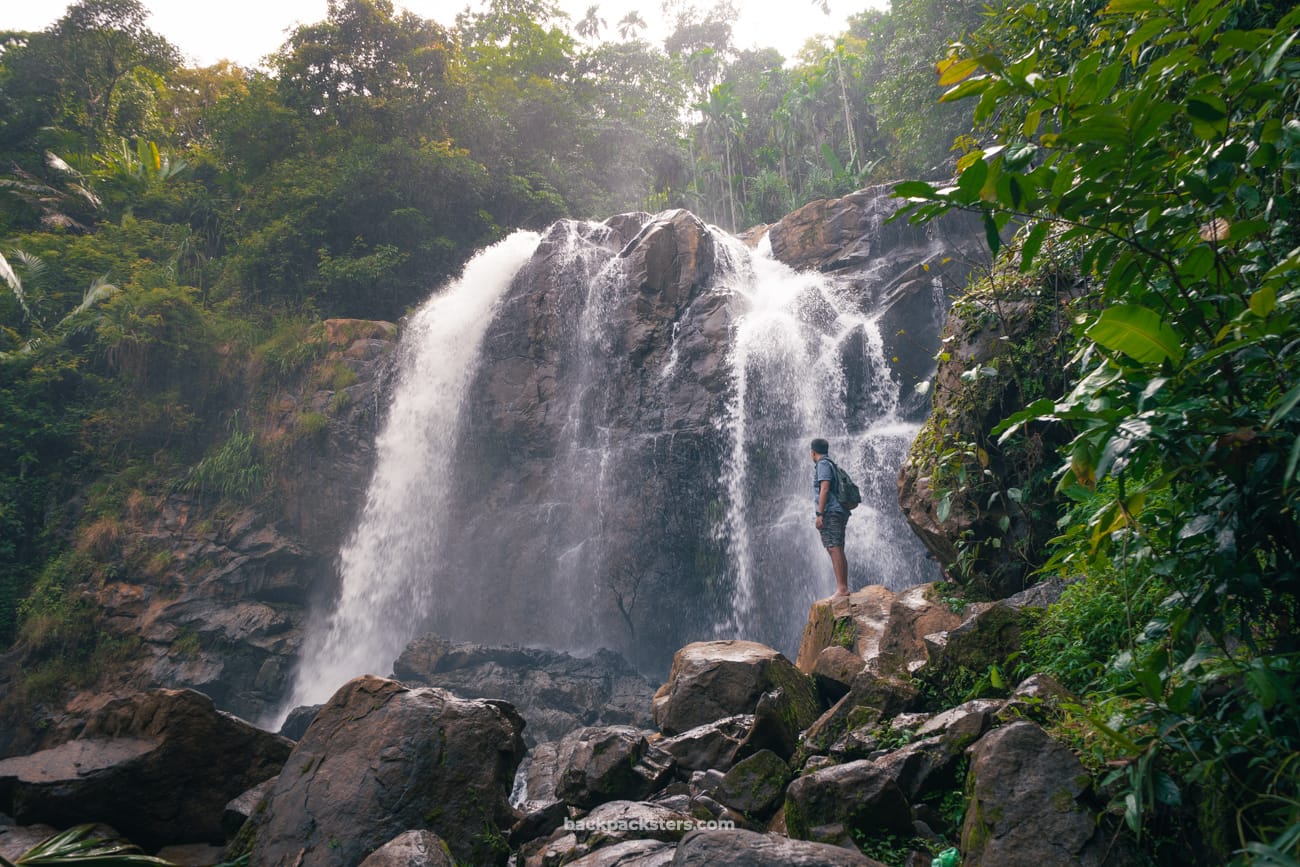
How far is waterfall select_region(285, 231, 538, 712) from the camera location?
13.7 m

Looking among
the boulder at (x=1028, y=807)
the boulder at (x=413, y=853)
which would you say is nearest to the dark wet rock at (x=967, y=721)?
the boulder at (x=1028, y=807)

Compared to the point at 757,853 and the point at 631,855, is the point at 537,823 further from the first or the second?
the point at 757,853

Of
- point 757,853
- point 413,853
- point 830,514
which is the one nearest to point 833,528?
point 830,514

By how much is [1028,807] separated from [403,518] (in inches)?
548

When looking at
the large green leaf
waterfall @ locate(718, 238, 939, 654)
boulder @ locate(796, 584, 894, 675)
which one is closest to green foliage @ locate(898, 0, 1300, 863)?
the large green leaf

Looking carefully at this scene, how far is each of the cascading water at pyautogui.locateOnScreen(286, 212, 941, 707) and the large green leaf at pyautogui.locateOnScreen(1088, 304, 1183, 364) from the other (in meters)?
9.61

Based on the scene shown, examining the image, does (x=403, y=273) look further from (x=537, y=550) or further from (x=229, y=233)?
(x=537, y=550)

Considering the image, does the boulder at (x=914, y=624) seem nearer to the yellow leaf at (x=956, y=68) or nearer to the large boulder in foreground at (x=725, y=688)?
the large boulder in foreground at (x=725, y=688)

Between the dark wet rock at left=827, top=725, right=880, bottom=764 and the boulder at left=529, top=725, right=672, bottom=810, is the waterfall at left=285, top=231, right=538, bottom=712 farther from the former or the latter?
the dark wet rock at left=827, top=725, right=880, bottom=764

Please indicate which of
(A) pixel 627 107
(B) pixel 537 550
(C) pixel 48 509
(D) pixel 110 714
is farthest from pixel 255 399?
(A) pixel 627 107

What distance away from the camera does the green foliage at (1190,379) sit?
5.92 feet

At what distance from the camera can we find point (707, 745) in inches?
190

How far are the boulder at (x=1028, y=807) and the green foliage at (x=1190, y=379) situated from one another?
10.3 inches

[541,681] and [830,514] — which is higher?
[830,514]
